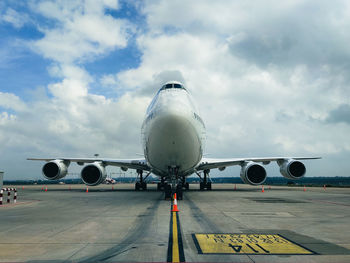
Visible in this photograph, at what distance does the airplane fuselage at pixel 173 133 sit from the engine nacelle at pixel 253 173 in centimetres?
608

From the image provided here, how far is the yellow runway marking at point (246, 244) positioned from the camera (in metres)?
4.64

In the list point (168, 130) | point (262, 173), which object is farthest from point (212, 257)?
point (262, 173)

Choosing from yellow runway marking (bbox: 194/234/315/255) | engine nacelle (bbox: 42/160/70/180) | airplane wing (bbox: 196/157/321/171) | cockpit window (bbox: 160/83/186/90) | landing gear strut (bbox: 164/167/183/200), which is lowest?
yellow runway marking (bbox: 194/234/315/255)

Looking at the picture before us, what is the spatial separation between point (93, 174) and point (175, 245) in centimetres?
1488

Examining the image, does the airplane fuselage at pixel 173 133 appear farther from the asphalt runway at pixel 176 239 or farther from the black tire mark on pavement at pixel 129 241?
the black tire mark on pavement at pixel 129 241

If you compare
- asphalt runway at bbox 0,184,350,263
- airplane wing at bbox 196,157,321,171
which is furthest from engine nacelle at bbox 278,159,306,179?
asphalt runway at bbox 0,184,350,263

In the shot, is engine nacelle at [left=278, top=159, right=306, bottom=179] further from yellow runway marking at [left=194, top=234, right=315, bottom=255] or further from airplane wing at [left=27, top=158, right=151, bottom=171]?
yellow runway marking at [left=194, top=234, right=315, bottom=255]

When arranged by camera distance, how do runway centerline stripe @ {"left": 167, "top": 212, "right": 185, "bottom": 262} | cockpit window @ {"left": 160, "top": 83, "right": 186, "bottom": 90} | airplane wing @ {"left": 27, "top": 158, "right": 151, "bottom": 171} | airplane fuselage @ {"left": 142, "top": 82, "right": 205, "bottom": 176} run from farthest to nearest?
airplane wing @ {"left": 27, "top": 158, "right": 151, "bottom": 171} < cockpit window @ {"left": 160, "top": 83, "right": 186, "bottom": 90} < airplane fuselage @ {"left": 142, "top": 82, "right": 205, "bottom": 176} < runway centerline stripe @ {"left": 167, "top": 212, "right": 185, "bottom": 262}

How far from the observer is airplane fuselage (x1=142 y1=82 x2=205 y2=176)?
10727 mm

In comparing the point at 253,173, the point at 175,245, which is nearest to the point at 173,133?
the point at 175,245

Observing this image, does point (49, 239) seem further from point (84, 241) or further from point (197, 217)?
point (197, 217)

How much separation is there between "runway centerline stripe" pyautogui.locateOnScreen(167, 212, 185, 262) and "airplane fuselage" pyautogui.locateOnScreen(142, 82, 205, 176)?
4243 mm

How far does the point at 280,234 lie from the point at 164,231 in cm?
261

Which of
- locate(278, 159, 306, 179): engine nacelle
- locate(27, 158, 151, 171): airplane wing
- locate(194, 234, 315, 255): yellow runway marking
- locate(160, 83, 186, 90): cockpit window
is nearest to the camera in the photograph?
Result: locate(194, 234, 315, 255): yellow runway marking
